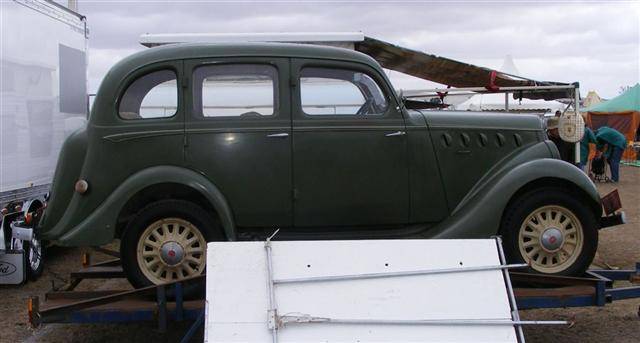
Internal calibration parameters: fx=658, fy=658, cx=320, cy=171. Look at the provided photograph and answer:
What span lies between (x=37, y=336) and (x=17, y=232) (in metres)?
1.63

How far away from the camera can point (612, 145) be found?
53.9 feet

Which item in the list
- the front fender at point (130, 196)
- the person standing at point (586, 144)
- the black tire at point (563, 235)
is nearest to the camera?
the front fender at point (130, 196)

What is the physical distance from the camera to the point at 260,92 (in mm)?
4840

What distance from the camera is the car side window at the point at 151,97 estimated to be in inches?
190

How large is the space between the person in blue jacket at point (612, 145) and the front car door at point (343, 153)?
13.1 m

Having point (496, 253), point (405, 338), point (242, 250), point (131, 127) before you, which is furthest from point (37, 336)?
point (496, 253)

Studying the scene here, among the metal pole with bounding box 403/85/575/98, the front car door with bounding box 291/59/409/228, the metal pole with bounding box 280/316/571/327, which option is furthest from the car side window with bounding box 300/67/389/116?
the metal pole with bounding box 403/85/575/98

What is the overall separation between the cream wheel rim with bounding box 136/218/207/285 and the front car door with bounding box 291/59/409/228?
0.74 m

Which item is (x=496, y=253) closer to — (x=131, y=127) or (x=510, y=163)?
(x=510, y=163)

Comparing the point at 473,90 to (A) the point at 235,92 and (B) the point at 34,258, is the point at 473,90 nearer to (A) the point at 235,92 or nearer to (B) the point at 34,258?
(A) the point at 235,92

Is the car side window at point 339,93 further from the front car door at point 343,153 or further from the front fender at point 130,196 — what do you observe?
the front fender at point 130,196

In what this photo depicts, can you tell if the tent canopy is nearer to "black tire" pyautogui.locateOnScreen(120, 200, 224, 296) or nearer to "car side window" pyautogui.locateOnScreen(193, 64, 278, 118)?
"car side window" pyautogui.locateOnScreen(193, 64, 278, 118)

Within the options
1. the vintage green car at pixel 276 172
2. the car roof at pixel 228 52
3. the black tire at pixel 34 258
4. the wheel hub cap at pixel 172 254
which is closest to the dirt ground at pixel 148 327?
the black tire at pixel 34 258

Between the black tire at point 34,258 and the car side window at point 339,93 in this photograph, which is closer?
the car side window at point 339,93
